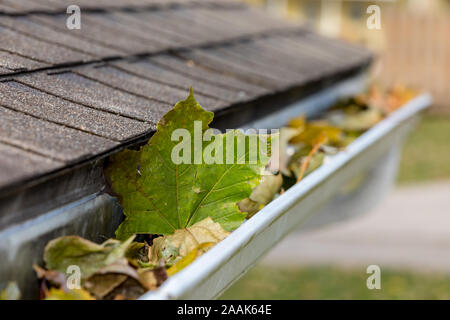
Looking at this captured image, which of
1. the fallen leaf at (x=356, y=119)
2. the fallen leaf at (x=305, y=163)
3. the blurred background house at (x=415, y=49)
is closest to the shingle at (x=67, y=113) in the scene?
the fallen leaf at (x=305, y=163)

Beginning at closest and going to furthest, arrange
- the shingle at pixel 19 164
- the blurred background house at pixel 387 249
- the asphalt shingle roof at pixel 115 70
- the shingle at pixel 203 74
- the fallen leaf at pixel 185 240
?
the shingle at pixel 19 164, the asphalt shingle roof at pixel 115 70, the fallen leaf at pixel 185 240, the shingle at pixel 203 74, the blurred background house at pixel 387 249

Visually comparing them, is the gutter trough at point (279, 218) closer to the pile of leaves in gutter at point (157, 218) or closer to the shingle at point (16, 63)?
the pile of leaves in gutter at point (157, 218)

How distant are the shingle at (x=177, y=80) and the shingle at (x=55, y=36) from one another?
10cm

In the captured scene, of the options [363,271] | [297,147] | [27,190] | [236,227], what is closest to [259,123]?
[297,147]

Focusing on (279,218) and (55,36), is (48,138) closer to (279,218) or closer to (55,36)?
(279,218)

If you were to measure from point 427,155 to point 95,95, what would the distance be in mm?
9269

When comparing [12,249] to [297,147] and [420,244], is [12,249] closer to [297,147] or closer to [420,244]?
[297,147]

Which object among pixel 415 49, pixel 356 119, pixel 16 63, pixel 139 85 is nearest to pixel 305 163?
pixel 139 85

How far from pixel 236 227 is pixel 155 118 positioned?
333 mm

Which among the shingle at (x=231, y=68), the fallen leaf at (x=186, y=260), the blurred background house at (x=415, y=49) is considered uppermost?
the blurred background house at (x=415, y=49)

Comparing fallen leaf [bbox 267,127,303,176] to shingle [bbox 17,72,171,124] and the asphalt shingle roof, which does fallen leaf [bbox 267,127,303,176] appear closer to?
the asphalt shingle roof

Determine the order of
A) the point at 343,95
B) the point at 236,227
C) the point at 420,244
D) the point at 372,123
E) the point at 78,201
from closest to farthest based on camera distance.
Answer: the point at 78,201 < the point at 236,227 < the point at 372,123 < the point at 343,95 < the point at 420,244

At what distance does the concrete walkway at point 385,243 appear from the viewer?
6.18 m

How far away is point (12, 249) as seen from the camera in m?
1.10
